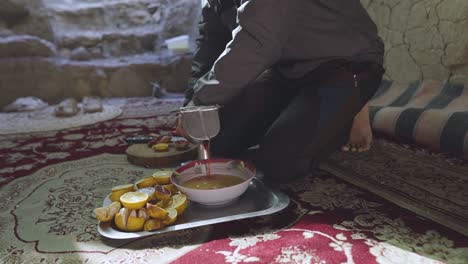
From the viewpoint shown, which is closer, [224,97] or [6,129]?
[224,97]

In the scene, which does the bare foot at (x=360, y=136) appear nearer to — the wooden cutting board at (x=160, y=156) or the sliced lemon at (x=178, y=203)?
the wooden cutting board at (x=160, y=156)

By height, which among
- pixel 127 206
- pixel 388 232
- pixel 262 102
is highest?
pixel 262 102

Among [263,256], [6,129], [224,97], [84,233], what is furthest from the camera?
[6,129]

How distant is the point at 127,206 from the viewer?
892mm

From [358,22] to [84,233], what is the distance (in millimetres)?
1102

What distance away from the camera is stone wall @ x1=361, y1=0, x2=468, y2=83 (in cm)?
194

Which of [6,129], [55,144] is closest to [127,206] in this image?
[55,144]

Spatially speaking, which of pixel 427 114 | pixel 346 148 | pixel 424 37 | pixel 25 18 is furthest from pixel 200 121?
pixel 25 18

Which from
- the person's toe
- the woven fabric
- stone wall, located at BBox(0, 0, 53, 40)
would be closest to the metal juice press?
the person's toe

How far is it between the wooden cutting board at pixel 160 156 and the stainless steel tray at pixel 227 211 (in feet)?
1.34

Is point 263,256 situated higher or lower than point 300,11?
lower

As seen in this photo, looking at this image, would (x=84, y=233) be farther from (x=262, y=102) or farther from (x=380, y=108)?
(x=380, y=108)

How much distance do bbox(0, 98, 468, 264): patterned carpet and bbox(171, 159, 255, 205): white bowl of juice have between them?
77 mm

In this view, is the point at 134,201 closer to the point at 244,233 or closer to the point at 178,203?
the point at 178,203
